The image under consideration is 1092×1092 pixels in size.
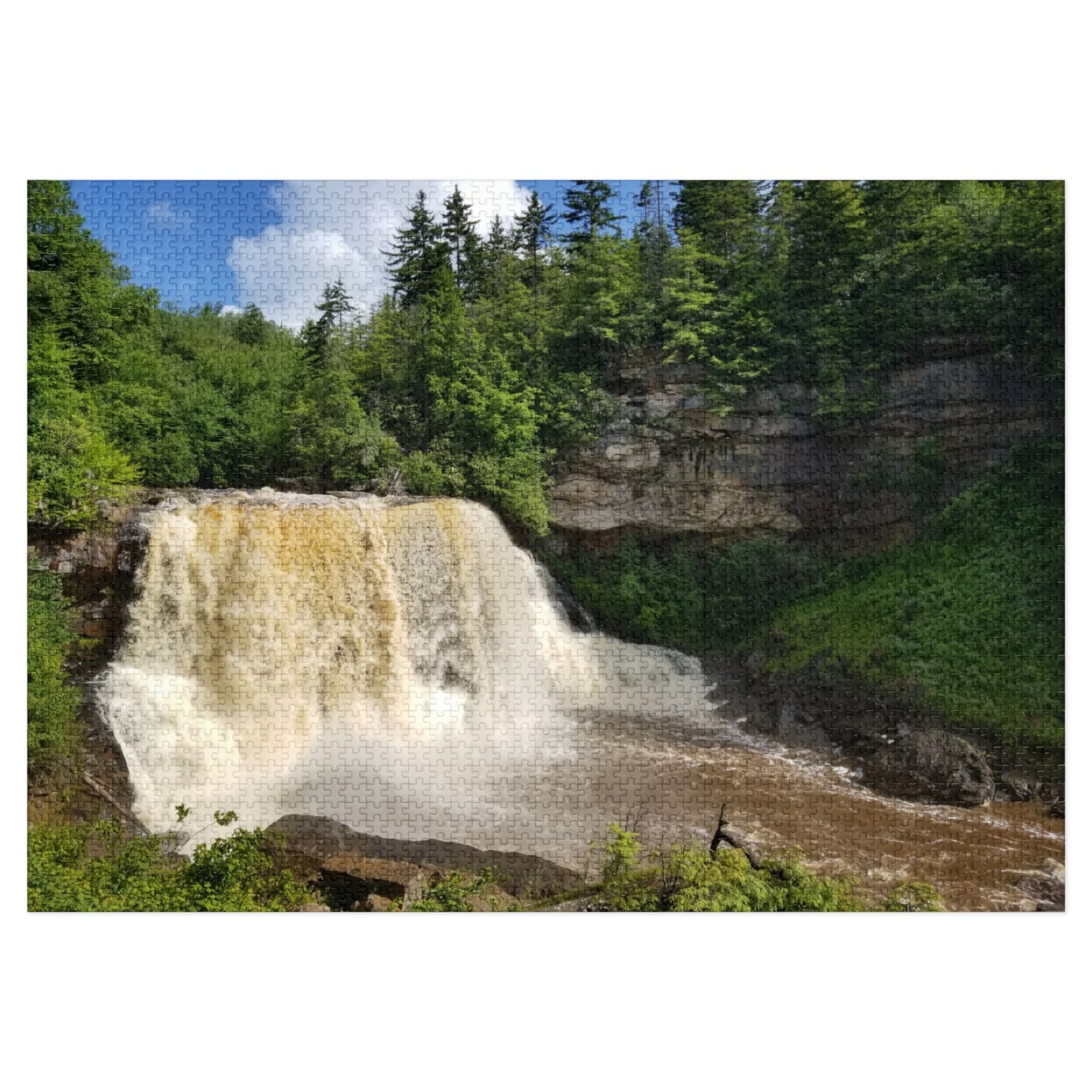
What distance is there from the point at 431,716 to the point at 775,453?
4483mm

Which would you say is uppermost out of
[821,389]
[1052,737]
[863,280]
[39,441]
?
[863,280]

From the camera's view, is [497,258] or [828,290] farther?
[828,290]

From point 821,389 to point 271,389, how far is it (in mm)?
5676

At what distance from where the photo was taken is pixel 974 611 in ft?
24.8

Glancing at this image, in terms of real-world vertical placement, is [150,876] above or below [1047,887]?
above

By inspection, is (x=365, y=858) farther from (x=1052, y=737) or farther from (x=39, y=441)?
(x=1052, y=737)

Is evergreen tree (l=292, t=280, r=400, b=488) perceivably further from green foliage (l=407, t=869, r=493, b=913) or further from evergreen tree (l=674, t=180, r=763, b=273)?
green foliage (l=407, t=869, r=493, b=913)

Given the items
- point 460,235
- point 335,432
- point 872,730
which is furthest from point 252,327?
point 872,730

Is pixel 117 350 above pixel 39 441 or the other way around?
above

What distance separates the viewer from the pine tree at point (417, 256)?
6.62 m

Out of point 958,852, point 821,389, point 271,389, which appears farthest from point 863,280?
point 271,389

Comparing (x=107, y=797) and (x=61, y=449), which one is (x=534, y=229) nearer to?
(x=61, y=449)

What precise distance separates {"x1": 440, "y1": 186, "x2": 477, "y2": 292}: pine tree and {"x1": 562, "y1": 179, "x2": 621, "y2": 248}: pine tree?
2.57 feet

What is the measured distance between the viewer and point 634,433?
945 cm
